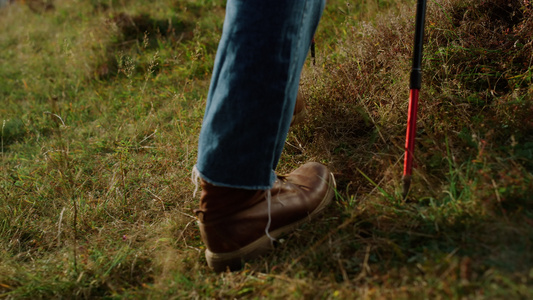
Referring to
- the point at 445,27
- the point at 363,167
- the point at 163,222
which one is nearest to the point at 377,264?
the point at 363,167

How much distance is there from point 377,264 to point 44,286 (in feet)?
4.21

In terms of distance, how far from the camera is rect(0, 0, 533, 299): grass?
1.35 metres

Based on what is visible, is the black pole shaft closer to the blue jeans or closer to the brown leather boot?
the blue jeans

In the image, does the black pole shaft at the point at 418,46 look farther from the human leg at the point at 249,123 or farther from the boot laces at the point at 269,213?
the boot laces at the point at 269,213

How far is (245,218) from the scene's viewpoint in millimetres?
1554

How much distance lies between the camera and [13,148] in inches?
122

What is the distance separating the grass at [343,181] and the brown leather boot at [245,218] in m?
0.06

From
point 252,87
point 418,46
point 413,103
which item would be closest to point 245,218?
point 252,87

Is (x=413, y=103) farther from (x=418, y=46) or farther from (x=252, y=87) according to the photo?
(x=252, y=87)

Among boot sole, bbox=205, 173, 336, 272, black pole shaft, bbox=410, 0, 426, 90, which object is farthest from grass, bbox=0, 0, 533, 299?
black pole shaft, bbox=410, 0, 426, 90

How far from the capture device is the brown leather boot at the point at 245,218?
1520 mm

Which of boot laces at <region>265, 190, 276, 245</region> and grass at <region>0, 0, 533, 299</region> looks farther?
boot laces at <region>265, 190, 276, 245</region>

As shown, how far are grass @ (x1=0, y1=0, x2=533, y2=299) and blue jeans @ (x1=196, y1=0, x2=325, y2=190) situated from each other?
16.3 inches

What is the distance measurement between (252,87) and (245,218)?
532 millimetres
